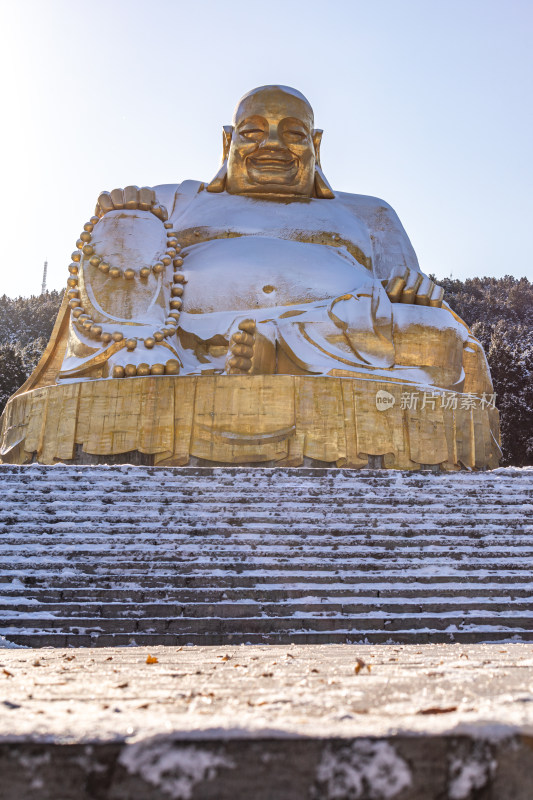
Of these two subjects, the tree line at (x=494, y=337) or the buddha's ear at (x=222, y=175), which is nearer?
the buddha's ear at (x=222, y=175)

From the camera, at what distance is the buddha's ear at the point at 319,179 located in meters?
9.65

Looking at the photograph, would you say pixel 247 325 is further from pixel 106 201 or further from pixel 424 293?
pixel 106 201

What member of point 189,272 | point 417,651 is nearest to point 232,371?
point 189,272

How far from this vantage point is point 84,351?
7863mm

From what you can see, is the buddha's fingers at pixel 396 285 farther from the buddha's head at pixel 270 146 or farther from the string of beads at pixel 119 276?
the string of beads at pixel 119 276

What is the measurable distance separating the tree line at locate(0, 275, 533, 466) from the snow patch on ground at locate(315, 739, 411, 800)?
1642 centimetres

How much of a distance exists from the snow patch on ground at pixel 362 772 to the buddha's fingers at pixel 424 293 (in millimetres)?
7616

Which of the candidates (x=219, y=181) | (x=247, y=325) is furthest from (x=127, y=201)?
(x=247, y=325)

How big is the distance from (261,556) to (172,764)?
329cm

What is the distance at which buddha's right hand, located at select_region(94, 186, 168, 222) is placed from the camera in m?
8.34

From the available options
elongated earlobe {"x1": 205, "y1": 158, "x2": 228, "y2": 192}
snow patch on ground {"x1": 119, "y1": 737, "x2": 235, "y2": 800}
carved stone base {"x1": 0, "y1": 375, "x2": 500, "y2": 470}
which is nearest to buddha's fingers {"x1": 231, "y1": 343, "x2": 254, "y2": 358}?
carved stone base {"x1": 0, "y1": 375, "x2": 500, "y2": 470}

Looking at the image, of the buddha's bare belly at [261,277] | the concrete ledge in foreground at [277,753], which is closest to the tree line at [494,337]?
the buddha's bare belly at [261,277]

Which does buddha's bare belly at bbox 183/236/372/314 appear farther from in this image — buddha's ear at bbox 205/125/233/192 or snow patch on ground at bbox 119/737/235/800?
snow patch on ground at bbox 119/737/235/800

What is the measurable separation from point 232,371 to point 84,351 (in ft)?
5.29
